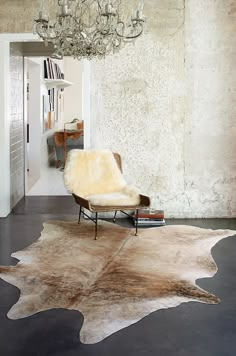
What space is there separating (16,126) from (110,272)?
11.4ft

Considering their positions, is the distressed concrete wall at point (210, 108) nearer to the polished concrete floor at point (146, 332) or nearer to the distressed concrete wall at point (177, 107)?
the distressed concrete wall at point (177, 107)

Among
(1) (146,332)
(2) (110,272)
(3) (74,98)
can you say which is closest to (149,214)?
(2) (110,272)

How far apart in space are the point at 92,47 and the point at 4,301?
2.24 m

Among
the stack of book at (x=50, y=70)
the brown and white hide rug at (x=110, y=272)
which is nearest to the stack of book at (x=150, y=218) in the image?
the brown and white hide rug at (x=110, y=272)

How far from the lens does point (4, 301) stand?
11.2ft

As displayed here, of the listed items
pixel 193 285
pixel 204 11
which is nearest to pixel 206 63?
pixel 204 11

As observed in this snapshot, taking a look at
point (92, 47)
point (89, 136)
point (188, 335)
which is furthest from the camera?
point (89, 136)

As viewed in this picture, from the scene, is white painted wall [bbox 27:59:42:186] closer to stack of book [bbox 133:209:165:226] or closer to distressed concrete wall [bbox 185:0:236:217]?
stack of book [bbox 133:209:165:226]

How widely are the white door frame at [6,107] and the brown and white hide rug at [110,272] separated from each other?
97cm

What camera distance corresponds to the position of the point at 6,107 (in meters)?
6.07

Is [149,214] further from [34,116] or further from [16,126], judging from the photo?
[34,116]

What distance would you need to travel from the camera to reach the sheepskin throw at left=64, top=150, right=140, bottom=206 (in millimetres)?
5441

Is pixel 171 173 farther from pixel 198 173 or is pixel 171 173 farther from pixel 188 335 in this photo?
pixel 188 335

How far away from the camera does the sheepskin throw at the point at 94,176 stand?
17.9ft
